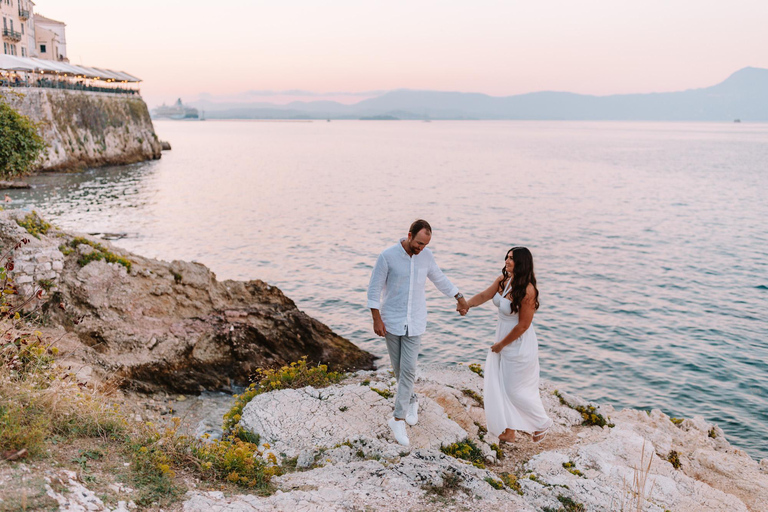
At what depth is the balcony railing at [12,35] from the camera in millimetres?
63981

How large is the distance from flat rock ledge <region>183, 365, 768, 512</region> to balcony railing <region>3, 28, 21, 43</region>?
75.3 meters

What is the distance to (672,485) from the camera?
7.16 metres

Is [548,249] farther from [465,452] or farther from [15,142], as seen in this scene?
[15,142]

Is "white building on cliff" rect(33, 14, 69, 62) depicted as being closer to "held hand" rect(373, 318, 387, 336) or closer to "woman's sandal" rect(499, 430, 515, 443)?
"held hand" rect(373, 318, 387, 336)

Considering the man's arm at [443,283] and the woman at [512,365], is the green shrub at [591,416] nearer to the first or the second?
the woman at [512,365]

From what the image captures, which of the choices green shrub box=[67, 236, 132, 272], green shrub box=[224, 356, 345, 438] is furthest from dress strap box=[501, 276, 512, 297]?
green shrub box=[67, 236, 132, 272]

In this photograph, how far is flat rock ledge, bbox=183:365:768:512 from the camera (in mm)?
5832

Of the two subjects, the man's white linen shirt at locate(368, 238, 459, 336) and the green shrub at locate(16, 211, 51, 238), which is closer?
the man's white linen shirt at locate(368, 238, 459, 336)

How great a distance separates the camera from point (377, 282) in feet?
24.5

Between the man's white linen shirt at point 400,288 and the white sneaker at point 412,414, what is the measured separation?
4.21 feet

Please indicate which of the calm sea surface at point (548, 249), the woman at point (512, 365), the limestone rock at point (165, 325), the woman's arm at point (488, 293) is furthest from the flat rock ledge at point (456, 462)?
the calm sea surface at point (548, 249)

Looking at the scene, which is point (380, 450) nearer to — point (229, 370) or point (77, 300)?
point (229, 370)

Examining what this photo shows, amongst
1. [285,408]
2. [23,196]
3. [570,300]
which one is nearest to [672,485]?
[285,408]

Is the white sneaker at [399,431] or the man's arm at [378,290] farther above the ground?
the man's arm at [378,290]
